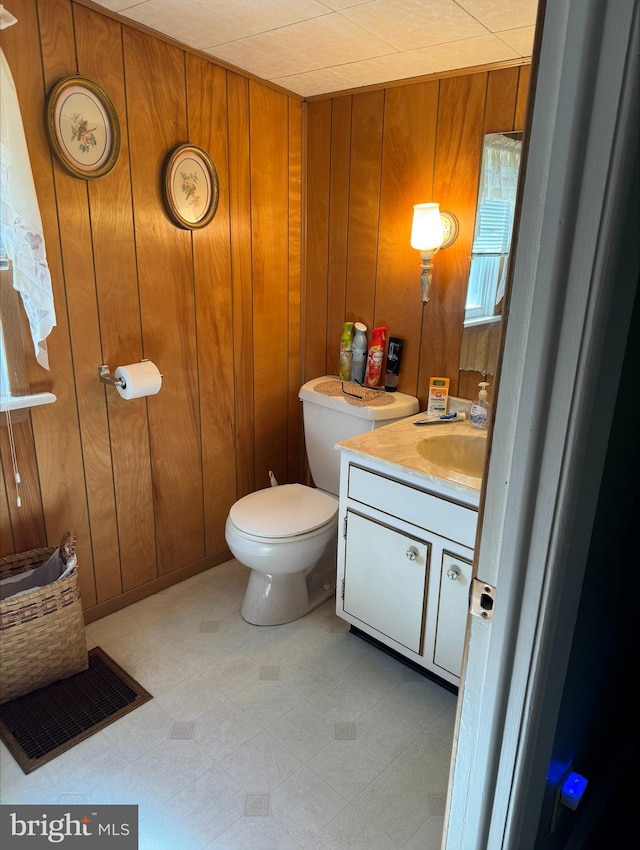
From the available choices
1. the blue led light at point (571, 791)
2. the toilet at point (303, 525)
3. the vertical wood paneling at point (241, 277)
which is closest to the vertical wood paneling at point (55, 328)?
the toilet at point (303, 525)

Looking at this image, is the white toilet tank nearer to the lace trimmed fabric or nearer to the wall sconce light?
the wall sconce light

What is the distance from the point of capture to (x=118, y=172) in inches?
76.7

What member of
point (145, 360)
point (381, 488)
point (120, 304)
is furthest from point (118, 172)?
point (381, 488)

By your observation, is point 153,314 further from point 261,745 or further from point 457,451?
point 261,745

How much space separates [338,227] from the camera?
2520 mm

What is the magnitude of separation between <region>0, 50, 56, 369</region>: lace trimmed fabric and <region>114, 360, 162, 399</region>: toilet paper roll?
11.0 inches

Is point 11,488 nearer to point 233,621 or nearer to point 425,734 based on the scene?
point 233,621

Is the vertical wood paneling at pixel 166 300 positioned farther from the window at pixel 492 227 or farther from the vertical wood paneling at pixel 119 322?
the window at pixel 492 227

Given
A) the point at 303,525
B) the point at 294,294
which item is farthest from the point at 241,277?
the point at 303,525

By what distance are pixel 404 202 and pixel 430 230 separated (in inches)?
9.6

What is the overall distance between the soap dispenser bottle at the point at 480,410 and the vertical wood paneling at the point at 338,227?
701mm

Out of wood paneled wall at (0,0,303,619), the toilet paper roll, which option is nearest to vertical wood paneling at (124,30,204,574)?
wood paneled wall at (0,0,303,619)

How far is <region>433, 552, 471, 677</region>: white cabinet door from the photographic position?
1.71 meters

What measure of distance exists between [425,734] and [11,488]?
1.52 metres
